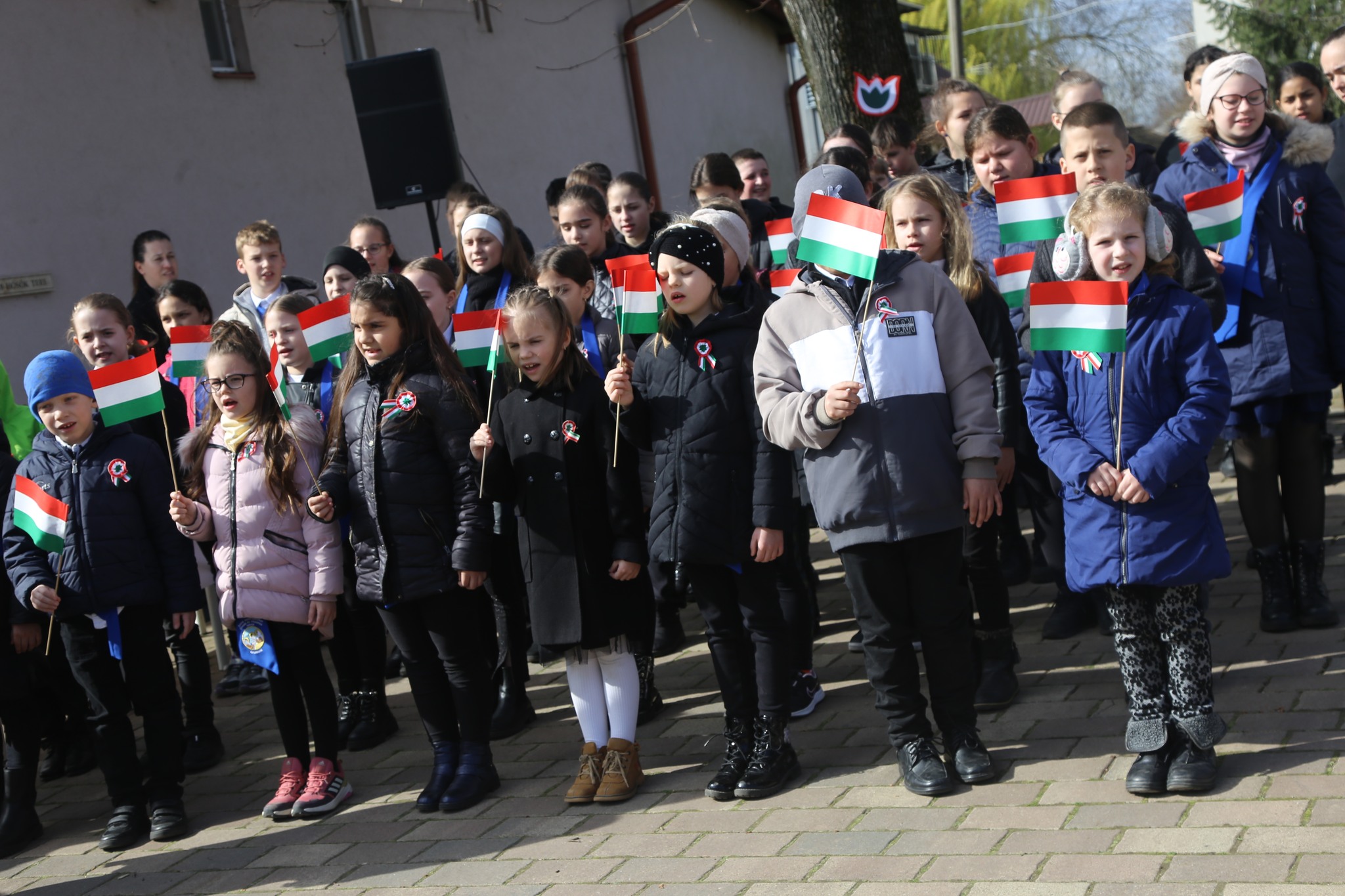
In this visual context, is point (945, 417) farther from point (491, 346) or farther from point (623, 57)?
point (623, 57)

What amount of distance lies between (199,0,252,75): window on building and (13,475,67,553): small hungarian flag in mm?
8514

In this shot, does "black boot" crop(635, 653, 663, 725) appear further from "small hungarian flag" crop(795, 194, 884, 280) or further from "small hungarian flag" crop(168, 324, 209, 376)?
"small hungarian flag" crop(168, 324, 209, 376)

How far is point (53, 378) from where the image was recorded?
17.0 feet

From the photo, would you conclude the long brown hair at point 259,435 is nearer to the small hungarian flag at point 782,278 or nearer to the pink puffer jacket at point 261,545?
the pink puffer jacket at point 261,545

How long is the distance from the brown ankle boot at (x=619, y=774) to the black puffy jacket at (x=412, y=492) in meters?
0.77

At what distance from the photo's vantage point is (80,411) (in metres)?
5.25

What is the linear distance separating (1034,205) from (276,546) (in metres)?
3.01

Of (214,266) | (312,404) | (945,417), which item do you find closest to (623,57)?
(214,266)

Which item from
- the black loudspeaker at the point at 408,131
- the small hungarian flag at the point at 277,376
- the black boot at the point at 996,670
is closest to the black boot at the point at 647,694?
the black boot at the point at 996,670

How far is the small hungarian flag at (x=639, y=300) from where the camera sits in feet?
16.4

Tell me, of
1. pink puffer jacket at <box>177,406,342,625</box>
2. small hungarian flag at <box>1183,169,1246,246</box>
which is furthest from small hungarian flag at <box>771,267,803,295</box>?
pink puffer jacket at <box>177,406,342,625</box>

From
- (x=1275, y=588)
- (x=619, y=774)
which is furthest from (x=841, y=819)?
(x=1275, y=588)

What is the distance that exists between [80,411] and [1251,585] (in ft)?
15.8

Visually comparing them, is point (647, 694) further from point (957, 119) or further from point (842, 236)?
point (957, 119)
